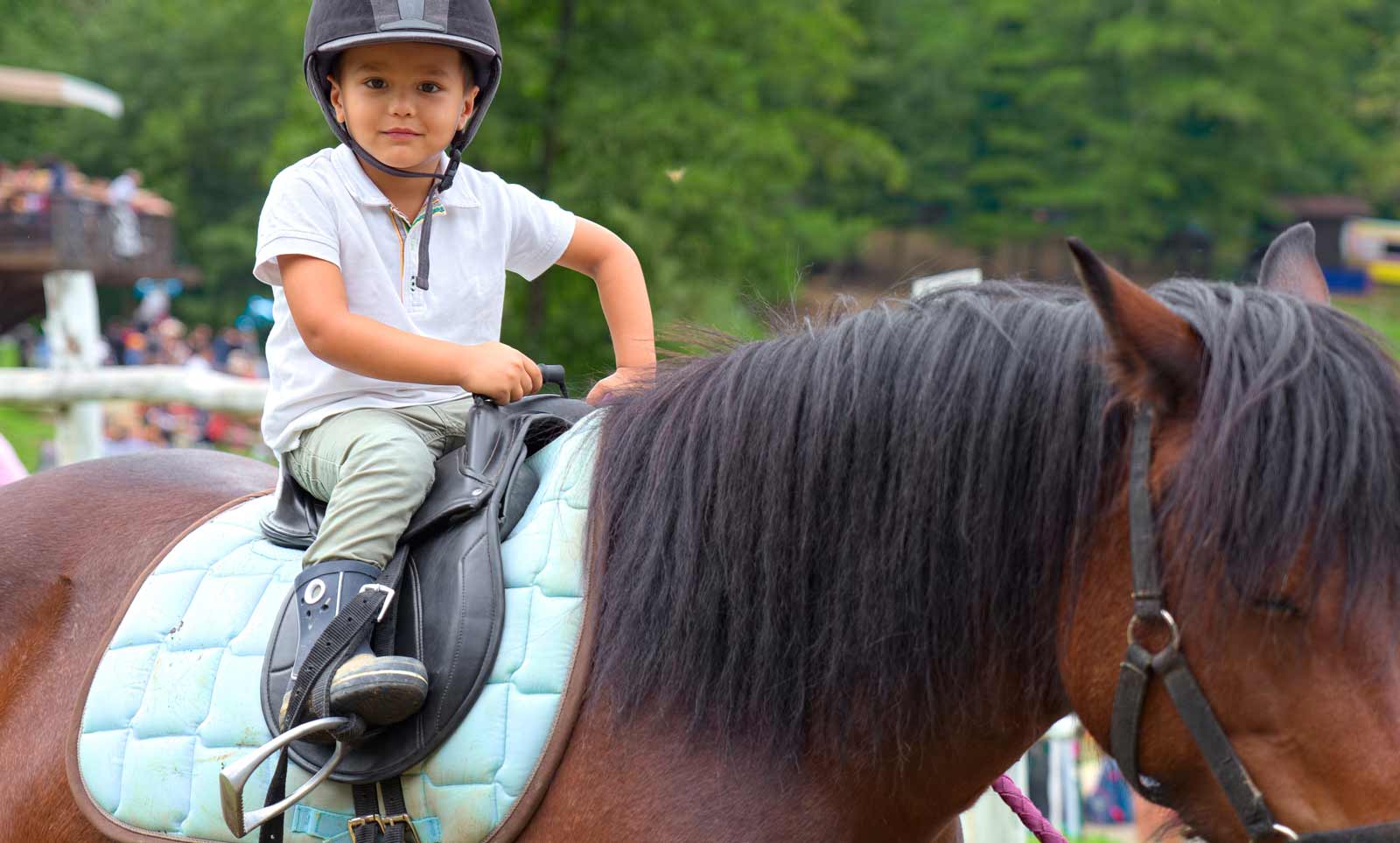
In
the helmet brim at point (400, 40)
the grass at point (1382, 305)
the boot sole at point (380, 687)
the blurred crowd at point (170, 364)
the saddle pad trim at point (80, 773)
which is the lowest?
the grass at point (1382, 305)

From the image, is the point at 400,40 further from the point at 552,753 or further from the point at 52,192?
the point at 52,192

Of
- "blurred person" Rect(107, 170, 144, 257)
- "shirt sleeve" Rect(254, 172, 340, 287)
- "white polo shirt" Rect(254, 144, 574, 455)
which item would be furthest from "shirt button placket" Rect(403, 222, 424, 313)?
"blurred person" Rect(107, 170, 144, 257)

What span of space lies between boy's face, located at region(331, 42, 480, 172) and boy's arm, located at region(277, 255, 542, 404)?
10.1 inches

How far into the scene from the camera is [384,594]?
1.92 m

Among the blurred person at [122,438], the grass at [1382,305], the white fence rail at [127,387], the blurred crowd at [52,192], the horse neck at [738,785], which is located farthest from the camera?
the grass at [1382,305]

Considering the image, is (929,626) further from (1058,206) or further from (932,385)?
(1058,206)

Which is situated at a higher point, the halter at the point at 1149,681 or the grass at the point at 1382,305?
the halter at the point at 1149,681

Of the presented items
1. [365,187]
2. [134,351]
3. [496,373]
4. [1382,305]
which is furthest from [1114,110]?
[496,373]

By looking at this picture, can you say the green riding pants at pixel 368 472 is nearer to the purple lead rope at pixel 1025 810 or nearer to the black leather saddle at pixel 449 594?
the black leather saddle at pixel 449 594

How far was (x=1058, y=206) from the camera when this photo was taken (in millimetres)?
36312

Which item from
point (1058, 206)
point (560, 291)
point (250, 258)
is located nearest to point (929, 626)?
point (560, 291)

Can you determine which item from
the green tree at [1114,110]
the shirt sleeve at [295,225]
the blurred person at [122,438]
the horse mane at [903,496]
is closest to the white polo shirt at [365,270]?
the shirt sleeve at [295,225]

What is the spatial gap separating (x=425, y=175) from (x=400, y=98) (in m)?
0.13

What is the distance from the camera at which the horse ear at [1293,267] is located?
1914mm
